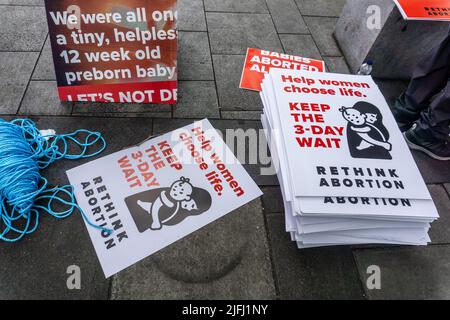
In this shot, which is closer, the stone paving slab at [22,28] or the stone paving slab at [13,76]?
the stone paving slab at [13,76]

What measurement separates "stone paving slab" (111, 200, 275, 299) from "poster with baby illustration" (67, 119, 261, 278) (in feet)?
0.14

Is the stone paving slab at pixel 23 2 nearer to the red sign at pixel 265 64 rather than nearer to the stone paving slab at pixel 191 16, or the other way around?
the stone paving slab at pixel 191 16

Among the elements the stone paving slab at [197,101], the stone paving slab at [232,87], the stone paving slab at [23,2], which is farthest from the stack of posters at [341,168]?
the stone paving slab at [23,2]

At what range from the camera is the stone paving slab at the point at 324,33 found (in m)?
2.29

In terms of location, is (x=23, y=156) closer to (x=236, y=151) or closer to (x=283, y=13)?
(x=236, y=151)

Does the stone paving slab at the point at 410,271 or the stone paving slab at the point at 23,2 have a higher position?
the stone paving slab at the point at 410,271

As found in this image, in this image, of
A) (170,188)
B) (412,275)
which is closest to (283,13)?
(170,188)

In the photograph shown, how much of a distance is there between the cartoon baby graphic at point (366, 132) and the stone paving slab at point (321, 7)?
1.40m

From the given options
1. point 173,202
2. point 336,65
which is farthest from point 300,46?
point 173,202

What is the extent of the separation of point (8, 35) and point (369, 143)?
232cm

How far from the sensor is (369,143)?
1448mm

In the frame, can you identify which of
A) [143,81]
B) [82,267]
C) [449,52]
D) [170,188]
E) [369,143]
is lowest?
[82,267]

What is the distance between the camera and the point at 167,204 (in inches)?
53.9

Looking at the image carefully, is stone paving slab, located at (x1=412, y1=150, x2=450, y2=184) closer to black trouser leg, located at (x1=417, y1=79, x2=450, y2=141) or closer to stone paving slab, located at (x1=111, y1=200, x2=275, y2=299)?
black trouser leg, located at (x1=417, y1=79, x2=450, y2=141)
